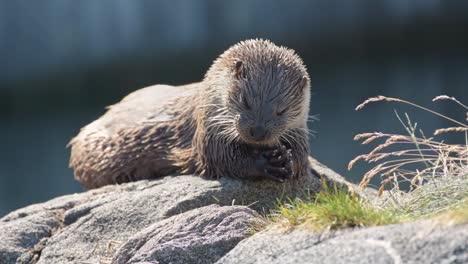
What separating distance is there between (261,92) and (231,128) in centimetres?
28

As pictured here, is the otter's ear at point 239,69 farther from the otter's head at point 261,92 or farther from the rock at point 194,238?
the rock at point 194,238

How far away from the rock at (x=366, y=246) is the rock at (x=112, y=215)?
1372mm

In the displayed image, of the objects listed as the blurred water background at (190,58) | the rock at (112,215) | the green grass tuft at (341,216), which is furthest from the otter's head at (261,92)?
the blurred water background at (190,58)

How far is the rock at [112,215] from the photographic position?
566 centimetres

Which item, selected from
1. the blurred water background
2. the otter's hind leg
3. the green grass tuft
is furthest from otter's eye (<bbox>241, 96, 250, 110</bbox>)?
the blurred water background

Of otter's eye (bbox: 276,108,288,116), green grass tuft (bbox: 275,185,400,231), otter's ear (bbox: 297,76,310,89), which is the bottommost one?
otter's eye (bbox: 276,108,288,116)

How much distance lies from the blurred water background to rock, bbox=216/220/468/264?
535 centimetres

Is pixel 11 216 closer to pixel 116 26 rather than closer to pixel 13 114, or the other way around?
pixel 116 26

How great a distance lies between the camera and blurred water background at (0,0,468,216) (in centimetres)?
1005

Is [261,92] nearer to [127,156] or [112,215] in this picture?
[112,215]

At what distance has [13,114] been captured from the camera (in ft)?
40.2

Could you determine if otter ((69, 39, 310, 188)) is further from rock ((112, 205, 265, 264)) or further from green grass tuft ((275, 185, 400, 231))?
green grass tuft ((275, 185, 400, 231))

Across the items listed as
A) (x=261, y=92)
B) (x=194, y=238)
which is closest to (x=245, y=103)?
(x=261, y=92)

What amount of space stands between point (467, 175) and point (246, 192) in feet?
5.32
